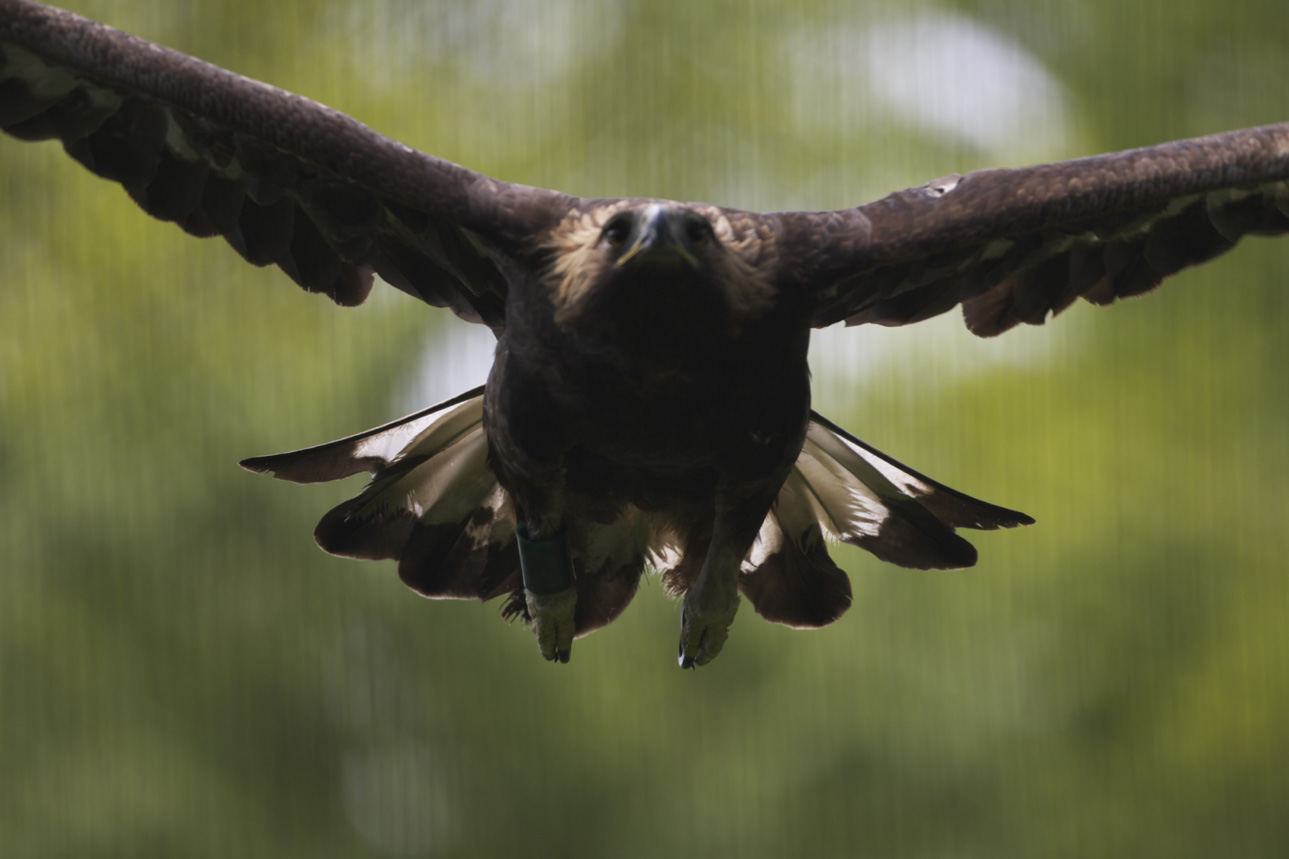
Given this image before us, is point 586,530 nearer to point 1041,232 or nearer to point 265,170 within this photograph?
point 265,170

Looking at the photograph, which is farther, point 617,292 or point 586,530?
point 586,530

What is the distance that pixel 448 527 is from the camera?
4.38 m

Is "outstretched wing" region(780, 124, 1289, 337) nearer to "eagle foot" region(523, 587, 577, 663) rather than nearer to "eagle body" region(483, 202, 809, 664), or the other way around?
"eagle body" region(483, 202, 809, 664)

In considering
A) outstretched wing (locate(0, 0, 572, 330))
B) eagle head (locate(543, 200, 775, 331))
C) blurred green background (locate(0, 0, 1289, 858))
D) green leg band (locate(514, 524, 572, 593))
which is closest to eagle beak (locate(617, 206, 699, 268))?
eagle head (locate(543, 200, 775, 331))

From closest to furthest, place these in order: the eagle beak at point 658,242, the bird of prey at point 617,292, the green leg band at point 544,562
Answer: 1. the eagle beak at point 658,242
2. the bird of prey at point 617,292
3. the green leg band at point 544,562

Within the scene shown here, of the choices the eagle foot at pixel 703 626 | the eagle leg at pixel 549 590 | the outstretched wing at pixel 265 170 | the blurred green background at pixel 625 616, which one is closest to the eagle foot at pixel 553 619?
the eagle leg at pixel 549 590

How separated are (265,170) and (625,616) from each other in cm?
629

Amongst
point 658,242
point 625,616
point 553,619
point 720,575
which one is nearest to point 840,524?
point 720,575

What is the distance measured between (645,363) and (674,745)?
21.7ft

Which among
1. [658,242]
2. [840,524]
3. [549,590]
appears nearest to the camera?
[658,242]

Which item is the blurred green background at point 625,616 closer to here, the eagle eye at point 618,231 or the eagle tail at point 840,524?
the eagle tail at point 840,524

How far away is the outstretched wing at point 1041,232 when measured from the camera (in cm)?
352

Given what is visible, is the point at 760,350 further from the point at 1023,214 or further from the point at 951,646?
the point at 951,646

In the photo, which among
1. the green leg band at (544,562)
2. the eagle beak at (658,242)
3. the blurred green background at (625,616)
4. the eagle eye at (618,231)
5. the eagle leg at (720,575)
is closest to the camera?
the eagle beak at (658,242)
